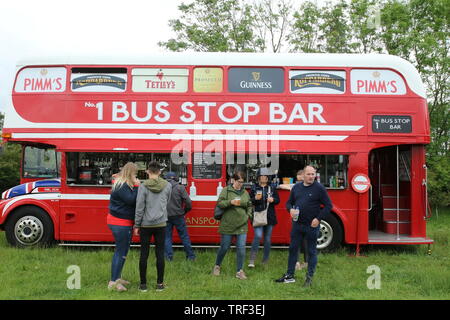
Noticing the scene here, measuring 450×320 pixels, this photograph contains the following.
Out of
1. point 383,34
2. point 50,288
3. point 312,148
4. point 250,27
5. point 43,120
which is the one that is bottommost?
point 50,288

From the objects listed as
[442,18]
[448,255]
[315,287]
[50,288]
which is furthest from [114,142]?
[442,18]

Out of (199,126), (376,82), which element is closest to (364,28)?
(376,82)

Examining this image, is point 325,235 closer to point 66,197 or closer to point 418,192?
point 418,192

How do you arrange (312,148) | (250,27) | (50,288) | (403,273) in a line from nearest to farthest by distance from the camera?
(50,288)
(403,273)
(312,148)
(250,27)

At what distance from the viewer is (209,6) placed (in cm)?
1862

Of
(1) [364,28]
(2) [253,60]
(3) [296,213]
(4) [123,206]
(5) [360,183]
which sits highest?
(1) [364,28]

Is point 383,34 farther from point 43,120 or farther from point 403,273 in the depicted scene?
point 43,120

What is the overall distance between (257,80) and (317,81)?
1.18m

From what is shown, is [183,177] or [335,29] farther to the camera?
[335,29]

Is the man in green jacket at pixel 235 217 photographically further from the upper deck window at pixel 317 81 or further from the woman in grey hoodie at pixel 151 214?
the upper deck window at pixel 317 81

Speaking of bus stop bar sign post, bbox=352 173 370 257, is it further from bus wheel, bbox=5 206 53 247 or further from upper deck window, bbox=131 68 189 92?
bus wheel, bbox=5 206 53 247

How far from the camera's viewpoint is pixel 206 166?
7.52 meters

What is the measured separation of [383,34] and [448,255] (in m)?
11.0

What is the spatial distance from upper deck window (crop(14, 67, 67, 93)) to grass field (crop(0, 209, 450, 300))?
314cm
